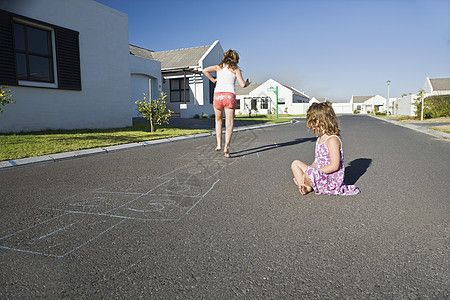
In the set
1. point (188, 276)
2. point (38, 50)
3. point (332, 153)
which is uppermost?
point (38, 50)

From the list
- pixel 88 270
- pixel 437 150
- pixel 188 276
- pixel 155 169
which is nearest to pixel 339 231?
pixel 188 276

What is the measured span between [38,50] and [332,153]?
36.4ft

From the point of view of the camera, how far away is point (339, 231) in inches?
94.3

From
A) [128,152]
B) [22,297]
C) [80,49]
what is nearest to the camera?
[22,297]

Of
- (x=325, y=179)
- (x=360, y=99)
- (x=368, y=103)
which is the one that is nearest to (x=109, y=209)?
(x=325, y=179)

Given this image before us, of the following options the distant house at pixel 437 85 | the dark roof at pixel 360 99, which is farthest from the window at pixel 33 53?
the dark roof at pixel 360 99

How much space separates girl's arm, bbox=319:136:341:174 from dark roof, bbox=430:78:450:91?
56.9m

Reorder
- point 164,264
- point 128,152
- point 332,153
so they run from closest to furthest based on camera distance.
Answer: point 164,264 < point 332,153 < point 128,152

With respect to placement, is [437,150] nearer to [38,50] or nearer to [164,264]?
[164,264]

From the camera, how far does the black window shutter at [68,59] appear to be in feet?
Answer: 35.2

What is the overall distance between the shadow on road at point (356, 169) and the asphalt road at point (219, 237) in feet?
0.26

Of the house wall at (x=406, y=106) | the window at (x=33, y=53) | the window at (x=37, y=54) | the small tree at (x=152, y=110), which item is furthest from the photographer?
the house wall at (x=406, y=106)

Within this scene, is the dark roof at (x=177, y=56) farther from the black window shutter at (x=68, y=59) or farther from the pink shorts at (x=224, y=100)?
the pink shorts at (x=224, y=100)

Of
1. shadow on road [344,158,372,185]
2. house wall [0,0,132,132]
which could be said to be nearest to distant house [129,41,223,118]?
house wall [0,0,132,132]
